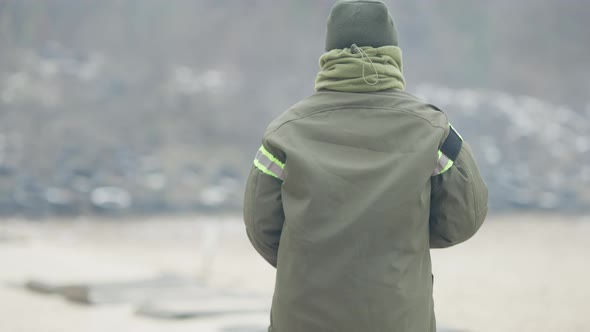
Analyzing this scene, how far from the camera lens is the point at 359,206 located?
173 centimetres

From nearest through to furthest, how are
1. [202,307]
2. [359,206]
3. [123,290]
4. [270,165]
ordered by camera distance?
1. [359,206]
2. [270,165]
3. [202,307]
4. [123,290]

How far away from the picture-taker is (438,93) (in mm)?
22859

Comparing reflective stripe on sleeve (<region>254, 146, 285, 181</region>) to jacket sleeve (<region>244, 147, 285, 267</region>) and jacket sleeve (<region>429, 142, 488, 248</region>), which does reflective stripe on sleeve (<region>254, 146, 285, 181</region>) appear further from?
jacket sleeve (<region>429, 142, 488, 248</region>)

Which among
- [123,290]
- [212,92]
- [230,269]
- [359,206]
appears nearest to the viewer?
[359,206]

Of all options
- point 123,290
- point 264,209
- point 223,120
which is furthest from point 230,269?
point 223,120

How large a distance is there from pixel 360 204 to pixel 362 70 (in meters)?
0.36

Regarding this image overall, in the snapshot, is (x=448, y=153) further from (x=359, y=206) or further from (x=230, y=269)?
(x=230, y=269)

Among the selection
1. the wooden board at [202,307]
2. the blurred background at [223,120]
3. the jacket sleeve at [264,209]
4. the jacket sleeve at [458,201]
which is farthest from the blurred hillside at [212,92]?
the jacket sleeve at [458,201]

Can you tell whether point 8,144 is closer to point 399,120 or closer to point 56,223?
point 56,223

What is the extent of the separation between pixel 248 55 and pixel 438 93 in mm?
5975

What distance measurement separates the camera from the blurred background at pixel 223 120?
1201 cm

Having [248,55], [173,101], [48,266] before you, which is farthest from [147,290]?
[248,55]

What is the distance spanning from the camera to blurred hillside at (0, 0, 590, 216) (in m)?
17.6

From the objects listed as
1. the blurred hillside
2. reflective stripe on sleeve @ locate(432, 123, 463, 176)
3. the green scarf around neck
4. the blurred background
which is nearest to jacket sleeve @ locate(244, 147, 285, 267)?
the green scarf around neck
